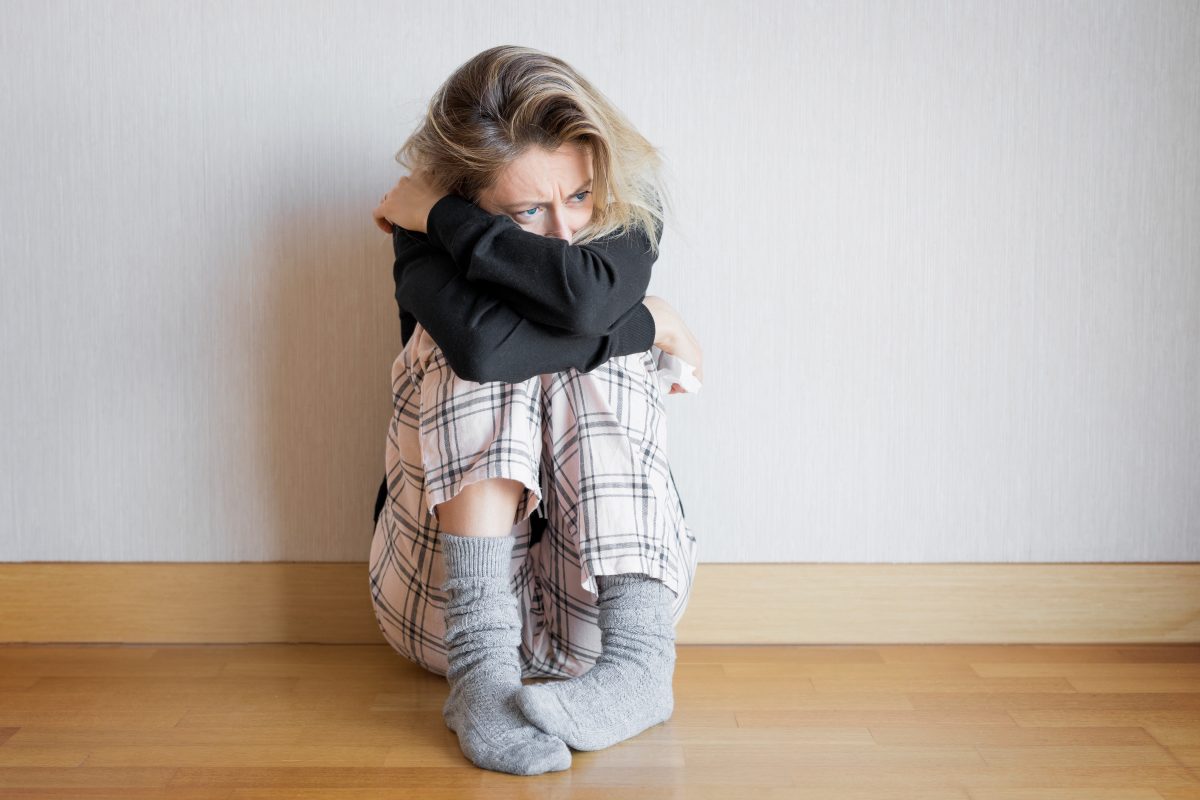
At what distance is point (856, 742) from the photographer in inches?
42.9

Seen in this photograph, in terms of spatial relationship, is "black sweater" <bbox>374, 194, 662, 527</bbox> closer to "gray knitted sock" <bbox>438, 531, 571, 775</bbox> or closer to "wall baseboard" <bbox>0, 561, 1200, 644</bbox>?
"gray knitted sock" <bbox>438, 531, 571, 775</bbox>

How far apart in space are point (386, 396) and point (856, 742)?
2.54 feet

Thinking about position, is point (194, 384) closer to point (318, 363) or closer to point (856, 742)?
point (318, 363)

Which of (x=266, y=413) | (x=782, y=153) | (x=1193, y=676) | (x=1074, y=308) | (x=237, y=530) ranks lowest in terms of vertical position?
A: (x=1193, y=676)

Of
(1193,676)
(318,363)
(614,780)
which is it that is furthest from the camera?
(318,363)

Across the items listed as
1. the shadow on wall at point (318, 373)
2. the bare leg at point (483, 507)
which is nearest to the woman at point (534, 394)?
the bare leg at point (483, 507)

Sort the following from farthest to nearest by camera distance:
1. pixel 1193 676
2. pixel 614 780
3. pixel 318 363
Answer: pixel 318 363
pixel 1193 676
pixel 614 780

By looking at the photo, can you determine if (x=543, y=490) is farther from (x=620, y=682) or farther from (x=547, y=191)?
(x=547, y=191)

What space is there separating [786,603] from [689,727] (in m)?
0.35

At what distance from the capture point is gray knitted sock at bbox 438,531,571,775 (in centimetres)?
102

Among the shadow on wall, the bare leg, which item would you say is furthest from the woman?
the shadow on wall

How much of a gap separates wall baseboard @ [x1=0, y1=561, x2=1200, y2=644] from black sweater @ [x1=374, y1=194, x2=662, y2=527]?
19.6 inches

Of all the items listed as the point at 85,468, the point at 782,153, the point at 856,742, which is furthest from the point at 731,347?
the point at 85,468

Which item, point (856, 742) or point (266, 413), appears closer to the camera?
point (856, 742)
